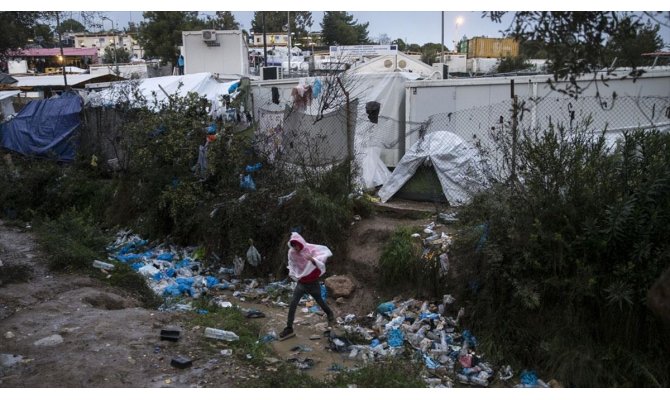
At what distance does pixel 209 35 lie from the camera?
18562 millimetres

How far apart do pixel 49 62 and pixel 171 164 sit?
41306 mm

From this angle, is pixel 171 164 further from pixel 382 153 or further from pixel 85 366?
pixel 85 366

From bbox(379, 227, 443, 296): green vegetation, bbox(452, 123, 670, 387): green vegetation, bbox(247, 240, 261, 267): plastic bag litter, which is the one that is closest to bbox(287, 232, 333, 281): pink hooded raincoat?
bbox(379, 227, 443, 296): green vegetation

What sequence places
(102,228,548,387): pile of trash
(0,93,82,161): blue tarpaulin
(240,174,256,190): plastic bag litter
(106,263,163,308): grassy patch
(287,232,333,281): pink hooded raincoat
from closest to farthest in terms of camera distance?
(102,228,548,387): pile of trash → (287,232,333,281): pink hooded raincoat → (106,263,163,308): grassy patch → (240,174,256,190): plastic bag litter → (0,93,82,161): blue tarpaulin

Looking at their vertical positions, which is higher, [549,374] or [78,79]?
[78,79]

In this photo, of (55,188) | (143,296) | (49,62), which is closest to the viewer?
(143,296)

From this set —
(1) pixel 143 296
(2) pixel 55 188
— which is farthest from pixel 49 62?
(1) pixel 143 296

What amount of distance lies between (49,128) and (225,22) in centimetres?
2376

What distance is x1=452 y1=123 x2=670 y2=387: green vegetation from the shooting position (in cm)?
505

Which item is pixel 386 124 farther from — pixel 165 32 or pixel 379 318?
pixel 165 32

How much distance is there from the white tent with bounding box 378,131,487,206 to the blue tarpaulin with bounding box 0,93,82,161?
29.7ft

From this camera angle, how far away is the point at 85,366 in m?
4.67

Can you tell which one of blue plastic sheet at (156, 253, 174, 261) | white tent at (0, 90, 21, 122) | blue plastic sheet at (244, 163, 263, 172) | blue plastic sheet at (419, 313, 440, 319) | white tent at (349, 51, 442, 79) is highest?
white tent at (349, 51, 442, 79)

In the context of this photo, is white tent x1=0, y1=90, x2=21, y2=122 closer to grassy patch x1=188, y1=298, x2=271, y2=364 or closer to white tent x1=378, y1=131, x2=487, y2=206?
grassy patch x1=188, y1=298, x2=271, y2=364
